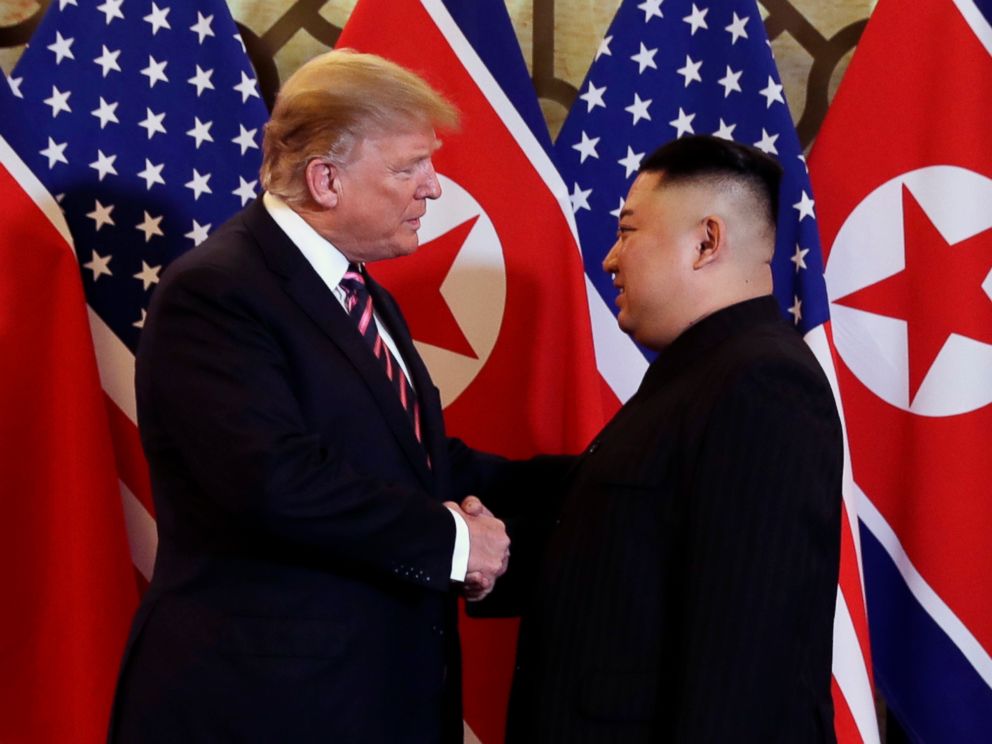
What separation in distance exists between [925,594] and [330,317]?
1383mm

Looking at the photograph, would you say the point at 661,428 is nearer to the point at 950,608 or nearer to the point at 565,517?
the point at 565,517

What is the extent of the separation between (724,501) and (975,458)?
106cm

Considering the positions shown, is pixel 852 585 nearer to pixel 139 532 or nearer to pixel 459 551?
pixel 459 551

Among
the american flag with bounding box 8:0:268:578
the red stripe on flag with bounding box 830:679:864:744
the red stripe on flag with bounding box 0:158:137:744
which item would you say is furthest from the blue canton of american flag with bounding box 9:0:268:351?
the red stripe on flag with bounding box 830:679:864:744

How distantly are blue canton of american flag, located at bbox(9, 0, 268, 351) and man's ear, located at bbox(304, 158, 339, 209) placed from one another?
61cm

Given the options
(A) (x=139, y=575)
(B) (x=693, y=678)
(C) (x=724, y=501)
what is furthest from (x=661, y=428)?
(A) (x=139, y=575)

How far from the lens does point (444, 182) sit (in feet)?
7.58

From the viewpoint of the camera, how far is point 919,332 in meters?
2.29

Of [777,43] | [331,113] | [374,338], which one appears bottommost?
[374,338]

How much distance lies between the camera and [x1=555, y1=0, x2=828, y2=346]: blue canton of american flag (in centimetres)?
232

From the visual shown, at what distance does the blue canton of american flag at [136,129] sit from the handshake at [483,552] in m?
0.90

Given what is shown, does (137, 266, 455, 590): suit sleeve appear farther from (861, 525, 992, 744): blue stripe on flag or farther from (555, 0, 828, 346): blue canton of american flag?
(861, 525, 992, 744): blue stripe on flag

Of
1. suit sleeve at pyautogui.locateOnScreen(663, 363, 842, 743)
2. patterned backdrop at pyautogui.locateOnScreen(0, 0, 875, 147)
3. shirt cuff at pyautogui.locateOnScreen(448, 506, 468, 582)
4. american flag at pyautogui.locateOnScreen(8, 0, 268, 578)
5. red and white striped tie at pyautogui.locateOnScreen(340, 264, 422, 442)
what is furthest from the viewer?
patterned backdrop at pyautogui.locateOnScreen(0, 0, 875, 147)

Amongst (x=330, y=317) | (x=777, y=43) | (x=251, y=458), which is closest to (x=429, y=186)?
(x=330, y=317)
